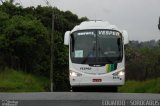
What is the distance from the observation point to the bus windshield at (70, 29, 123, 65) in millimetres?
21047

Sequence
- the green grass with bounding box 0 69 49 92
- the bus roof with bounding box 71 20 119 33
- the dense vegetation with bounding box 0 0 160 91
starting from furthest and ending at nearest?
the dense vegetation with bounding box 0 0 160 91 → the green grass with bounding box 0 69 49 92 → the bus roof with bounding box 71 20 119 33

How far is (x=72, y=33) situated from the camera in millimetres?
21391

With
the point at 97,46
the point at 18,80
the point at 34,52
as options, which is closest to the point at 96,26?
the point at 97,46

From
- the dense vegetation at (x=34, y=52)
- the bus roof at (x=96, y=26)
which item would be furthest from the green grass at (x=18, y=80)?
the bus roof at (x=96, y=26)

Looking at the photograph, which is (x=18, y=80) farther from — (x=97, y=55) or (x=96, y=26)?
(x=97, y=55)

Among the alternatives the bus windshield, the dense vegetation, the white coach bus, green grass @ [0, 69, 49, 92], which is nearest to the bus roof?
the white coach bus

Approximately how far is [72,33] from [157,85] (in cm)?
1110

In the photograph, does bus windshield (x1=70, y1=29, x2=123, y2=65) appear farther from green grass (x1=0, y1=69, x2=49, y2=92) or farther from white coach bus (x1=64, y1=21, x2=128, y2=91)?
green grass (x1=0, y1=69, x2=49, y2=92)

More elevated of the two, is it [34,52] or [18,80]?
[34,52]

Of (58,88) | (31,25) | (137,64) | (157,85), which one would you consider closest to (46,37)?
(31,25)

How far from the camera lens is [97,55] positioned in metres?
21.1

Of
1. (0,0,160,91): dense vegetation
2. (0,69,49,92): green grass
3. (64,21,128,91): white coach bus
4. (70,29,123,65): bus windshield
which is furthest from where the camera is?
(0,0,160,91): dense vegetation

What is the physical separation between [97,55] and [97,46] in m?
0.38

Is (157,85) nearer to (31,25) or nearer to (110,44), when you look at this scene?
(110,44)
